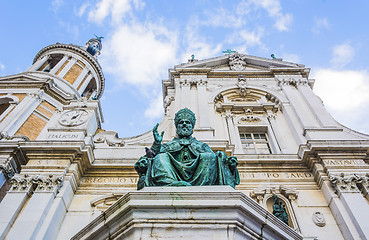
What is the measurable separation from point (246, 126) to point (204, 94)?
261 centimetres

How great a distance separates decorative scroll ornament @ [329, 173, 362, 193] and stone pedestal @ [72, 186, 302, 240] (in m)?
5.62

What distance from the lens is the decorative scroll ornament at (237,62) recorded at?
16.9 m

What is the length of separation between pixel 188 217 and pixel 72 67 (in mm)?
22012

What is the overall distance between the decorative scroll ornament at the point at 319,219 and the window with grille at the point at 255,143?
347cm

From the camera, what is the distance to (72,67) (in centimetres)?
2325

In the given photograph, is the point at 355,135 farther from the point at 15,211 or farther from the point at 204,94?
the point at 15,211

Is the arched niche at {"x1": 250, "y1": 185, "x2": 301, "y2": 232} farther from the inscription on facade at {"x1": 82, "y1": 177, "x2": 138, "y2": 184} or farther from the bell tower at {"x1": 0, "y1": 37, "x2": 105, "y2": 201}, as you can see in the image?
the bell tower at {"x1": 0, "y1": 37, "x2": 105, "y2": 201}

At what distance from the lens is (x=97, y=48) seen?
32.8 metres

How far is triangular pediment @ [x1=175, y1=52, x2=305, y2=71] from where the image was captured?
54.9 ft

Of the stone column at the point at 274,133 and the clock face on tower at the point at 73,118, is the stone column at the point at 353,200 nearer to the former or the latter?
the stone column at the point at 274,133

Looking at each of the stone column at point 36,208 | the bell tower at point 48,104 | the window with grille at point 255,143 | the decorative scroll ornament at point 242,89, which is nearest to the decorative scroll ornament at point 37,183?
the stone column at point 36,208

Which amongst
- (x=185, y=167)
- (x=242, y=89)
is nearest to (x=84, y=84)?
(x=242, y=89)

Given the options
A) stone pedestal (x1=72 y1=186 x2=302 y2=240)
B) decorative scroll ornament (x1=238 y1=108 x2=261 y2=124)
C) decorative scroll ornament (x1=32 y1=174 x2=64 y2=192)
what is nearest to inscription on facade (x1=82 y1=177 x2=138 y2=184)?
decorative scroll ornament (x1=32 y1=174 x2=64 y2=192)

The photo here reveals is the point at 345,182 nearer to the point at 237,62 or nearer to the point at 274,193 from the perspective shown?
the point at 274,193
